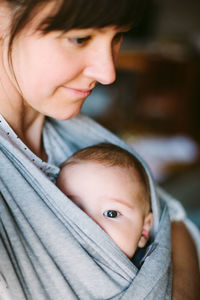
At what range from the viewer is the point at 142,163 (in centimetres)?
115

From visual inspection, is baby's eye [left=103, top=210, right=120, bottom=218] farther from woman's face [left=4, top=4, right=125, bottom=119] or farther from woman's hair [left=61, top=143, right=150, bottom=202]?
woman's face [left=4, top=4, right=125, bottom=119]

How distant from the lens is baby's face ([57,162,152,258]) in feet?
3.19

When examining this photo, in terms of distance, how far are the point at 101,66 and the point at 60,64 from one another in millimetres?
97

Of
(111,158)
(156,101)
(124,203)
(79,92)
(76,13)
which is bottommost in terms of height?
(156,101)

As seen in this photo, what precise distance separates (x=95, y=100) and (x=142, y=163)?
10.2 feet

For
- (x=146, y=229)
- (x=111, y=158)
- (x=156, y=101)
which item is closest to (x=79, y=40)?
(x=111, y=158)

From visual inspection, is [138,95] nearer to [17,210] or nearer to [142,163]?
[142,163]

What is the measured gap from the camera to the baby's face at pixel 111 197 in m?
0.97

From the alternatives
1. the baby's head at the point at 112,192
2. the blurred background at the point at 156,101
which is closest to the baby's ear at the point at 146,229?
the baby's head at the point at 112,192

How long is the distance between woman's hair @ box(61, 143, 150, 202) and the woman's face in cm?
19

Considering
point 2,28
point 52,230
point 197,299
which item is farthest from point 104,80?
point 197,299

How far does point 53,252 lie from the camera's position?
797 mm

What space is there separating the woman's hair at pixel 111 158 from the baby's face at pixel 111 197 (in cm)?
2

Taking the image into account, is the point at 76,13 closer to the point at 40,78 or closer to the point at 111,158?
the point at 40,78
